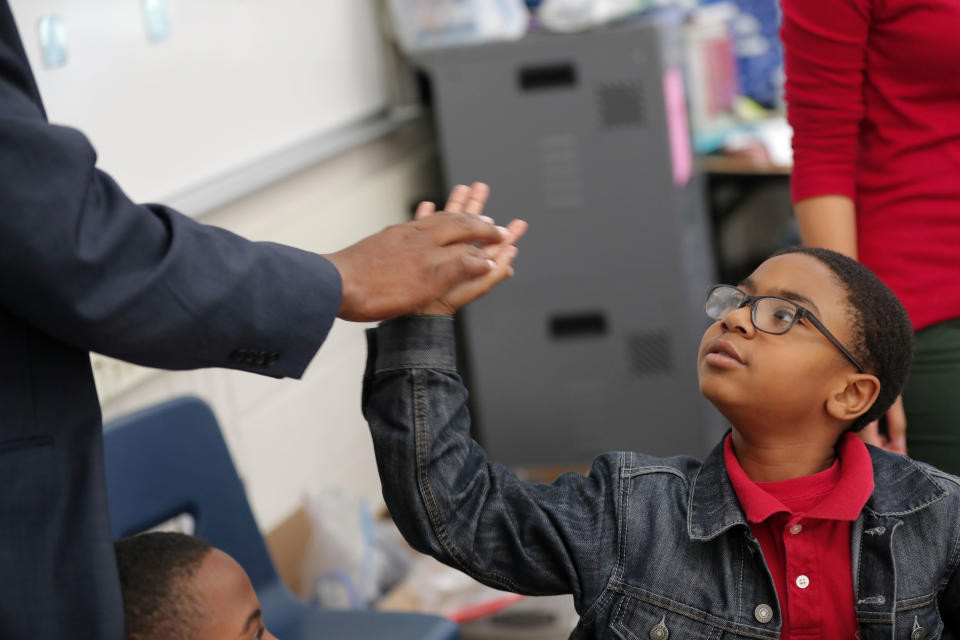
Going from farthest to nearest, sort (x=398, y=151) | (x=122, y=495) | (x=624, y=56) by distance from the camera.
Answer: (x=398, y=151), (x=624, y=56), (x=122, y=495)

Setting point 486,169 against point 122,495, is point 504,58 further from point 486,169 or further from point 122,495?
point 122,495

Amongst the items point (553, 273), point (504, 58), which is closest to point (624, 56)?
point (504, 58)

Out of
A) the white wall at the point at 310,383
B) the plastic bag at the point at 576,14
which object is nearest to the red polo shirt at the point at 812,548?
the white wall at the point at 310,383

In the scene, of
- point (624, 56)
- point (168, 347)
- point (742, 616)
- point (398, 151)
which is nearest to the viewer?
point (168, 347)

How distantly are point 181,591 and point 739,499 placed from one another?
60 centimetres

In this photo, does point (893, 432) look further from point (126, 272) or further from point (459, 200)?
point (126, 272)

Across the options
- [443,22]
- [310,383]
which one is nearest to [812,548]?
[310,383]

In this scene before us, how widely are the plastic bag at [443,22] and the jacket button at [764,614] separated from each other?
7.90 feet

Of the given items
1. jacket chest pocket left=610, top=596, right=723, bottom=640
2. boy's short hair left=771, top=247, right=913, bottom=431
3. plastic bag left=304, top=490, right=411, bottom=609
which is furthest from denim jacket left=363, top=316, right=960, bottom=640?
plastic bag left=304, top=490, right=411, bottom=609

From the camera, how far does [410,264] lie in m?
1.11

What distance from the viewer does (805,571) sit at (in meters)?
1.23

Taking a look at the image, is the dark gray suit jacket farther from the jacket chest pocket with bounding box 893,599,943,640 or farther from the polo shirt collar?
the jacket chest pocket with bounding box 893,599,943,640

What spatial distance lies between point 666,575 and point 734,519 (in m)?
0.09

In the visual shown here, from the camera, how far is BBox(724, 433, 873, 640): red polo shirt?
48.1 inches
